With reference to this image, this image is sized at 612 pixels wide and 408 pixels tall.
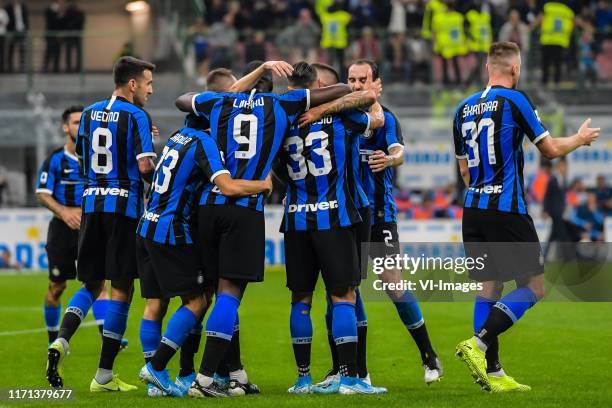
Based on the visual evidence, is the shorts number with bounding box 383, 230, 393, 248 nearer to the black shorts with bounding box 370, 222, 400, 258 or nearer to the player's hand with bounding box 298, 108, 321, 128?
the black shorts with bounding box 370, 222, 400, 258

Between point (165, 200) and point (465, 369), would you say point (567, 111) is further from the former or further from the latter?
point (165, 200)

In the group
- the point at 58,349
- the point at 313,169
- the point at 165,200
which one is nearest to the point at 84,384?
the point at 58,349

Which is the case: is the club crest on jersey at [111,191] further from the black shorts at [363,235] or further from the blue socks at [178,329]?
the black shorts at [363,235]

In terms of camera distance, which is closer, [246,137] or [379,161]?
[246,137]

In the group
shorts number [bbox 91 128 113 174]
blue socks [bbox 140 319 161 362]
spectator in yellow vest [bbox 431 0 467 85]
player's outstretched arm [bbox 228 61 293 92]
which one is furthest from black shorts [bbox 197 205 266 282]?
spectator in yellow vest [bbox 431 0 467 85]

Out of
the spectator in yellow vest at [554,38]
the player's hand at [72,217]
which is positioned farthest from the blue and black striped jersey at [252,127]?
the spectator in yellow vest at [554,38]

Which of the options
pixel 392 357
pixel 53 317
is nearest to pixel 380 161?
pixel 392 357

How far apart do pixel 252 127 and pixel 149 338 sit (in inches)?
68.4

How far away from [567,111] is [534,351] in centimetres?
1502

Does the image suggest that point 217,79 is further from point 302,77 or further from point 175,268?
point 175,268

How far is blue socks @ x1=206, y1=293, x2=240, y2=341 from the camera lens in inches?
320

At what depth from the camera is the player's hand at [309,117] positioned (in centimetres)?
839

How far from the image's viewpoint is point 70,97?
25.6 meters

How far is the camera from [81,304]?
9523 millimetres
